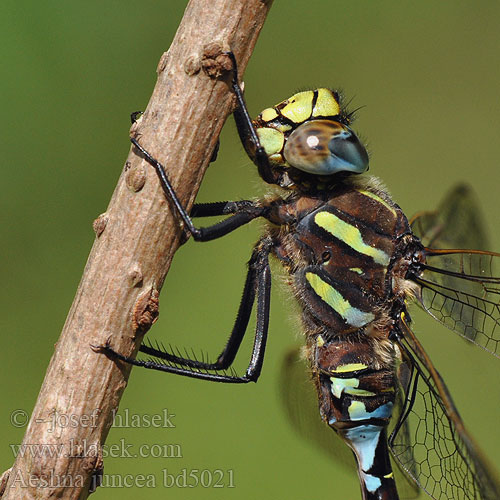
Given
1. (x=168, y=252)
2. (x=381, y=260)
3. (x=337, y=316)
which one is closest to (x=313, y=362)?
(x=337, y=316)

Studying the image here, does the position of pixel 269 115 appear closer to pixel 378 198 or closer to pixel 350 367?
pixel 378 198

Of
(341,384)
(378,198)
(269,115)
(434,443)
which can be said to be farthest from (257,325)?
(434,443)

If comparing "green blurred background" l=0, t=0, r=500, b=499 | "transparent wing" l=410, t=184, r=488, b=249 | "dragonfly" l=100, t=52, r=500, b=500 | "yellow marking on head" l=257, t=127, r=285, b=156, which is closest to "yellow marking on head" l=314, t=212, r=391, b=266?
"dragonfly" l=100, t=52, r=500, b=500

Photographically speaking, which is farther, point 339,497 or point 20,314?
point 339,497

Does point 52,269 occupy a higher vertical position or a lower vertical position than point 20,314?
higher

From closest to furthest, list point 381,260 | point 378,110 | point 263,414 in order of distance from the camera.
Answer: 1. point 381,260
2. point 263,414
3. point 378,110

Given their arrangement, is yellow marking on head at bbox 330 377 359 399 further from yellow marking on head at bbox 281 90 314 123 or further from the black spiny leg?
yellow marking on head at bbox 281 90 314 123

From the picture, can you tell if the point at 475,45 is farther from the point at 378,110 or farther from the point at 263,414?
the point at 263,414
